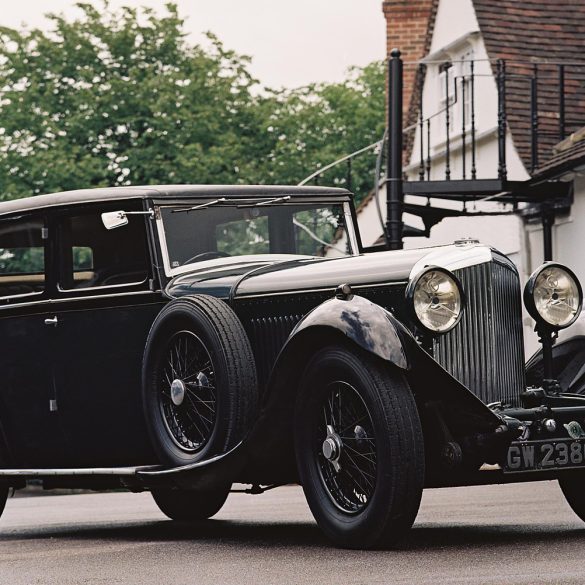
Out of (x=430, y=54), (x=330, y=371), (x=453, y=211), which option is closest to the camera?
(x=330, y=371)

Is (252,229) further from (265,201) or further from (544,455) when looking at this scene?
(544,455)

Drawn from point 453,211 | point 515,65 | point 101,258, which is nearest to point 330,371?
point 101,258

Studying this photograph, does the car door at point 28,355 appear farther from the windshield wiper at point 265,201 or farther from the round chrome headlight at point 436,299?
the round chrome headlight at point 436,299

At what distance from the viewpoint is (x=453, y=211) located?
20031 mm

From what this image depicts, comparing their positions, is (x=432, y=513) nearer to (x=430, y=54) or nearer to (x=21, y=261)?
(x=21, y=261)

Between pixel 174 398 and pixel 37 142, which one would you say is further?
pixel 37 142

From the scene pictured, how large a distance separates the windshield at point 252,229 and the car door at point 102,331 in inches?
8.9

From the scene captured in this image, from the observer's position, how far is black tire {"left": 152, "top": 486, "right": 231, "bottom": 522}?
31.0 feet

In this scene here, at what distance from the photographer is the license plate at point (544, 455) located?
669cm

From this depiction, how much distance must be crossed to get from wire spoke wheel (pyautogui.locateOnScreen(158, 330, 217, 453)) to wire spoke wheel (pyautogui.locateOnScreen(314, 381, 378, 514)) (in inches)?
29.4

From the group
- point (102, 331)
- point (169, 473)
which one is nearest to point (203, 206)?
point (102, 331)

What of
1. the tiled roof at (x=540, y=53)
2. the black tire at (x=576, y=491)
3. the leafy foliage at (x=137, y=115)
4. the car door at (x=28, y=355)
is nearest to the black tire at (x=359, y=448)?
the black tire at (x=576, y=491)

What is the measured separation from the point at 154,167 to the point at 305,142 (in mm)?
7178

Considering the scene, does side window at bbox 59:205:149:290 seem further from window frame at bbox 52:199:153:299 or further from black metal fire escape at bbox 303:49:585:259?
black metal fire escape at bbox 303:49:585:259
